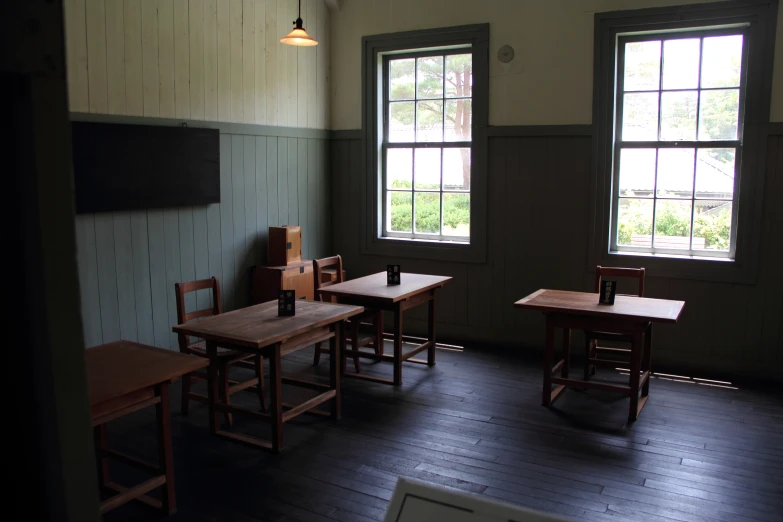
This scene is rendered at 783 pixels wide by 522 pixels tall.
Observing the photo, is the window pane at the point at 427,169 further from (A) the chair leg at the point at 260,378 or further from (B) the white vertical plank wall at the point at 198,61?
(A) the chair leg at the point at 260,378

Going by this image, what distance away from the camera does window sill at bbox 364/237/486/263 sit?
577cm

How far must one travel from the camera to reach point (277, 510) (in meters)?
2.89

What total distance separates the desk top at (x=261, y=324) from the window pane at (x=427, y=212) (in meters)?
2.19

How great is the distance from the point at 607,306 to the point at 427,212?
7.81 ft

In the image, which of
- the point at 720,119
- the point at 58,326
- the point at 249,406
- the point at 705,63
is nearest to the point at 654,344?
the point at 720,119

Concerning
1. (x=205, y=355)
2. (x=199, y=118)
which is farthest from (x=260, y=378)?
(x=199, y=118)

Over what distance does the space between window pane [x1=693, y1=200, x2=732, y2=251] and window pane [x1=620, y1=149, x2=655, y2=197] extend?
0.40 meters

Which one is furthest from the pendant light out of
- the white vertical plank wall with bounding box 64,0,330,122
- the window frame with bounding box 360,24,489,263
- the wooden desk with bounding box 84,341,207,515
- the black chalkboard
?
the wooden desk with bounding box 84,341,207,515

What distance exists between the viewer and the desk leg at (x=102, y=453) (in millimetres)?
2859

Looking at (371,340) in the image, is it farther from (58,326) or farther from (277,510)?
(58,326)

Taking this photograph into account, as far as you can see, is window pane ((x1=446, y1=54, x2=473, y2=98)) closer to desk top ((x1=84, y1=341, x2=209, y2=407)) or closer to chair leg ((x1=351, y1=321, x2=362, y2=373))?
chair leg ((x1=351, y1=321, x2=362, y2=373))

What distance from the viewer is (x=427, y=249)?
5969mm

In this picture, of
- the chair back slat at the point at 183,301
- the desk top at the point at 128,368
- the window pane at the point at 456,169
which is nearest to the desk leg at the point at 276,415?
the desk top at the point at 128,368

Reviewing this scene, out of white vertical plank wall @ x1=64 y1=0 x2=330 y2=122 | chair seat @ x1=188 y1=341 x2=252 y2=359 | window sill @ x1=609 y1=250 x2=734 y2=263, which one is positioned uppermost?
white vertical plank wall @ x1=64 y1=0 x2=330 y2=122
